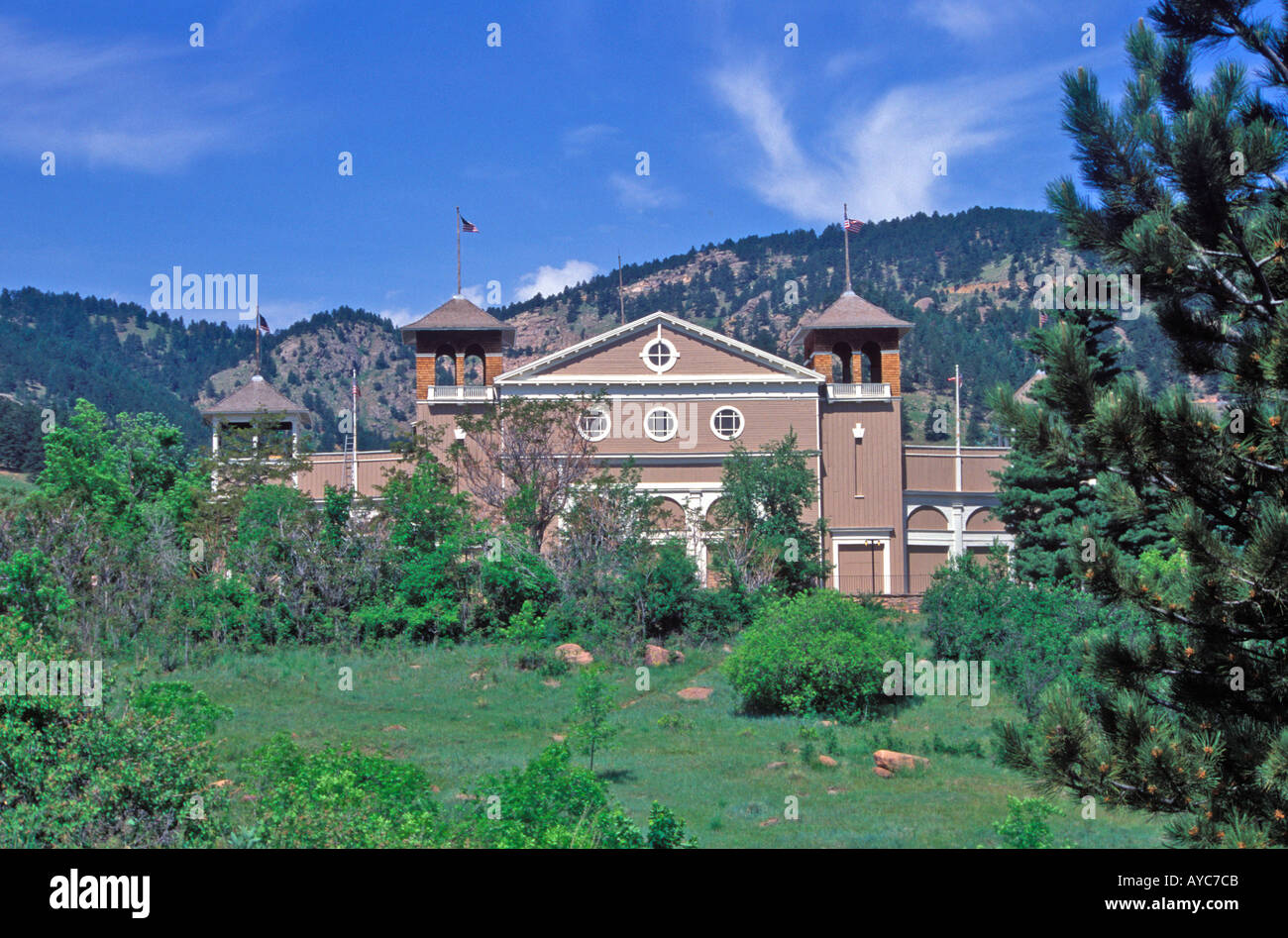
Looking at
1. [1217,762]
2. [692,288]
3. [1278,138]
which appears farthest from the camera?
[692,288]

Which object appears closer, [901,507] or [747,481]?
[747,481]

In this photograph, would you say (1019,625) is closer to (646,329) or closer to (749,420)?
(749,420)

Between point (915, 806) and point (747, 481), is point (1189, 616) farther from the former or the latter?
point (747, 481)

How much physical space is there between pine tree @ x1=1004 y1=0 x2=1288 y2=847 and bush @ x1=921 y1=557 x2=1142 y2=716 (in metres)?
13.2

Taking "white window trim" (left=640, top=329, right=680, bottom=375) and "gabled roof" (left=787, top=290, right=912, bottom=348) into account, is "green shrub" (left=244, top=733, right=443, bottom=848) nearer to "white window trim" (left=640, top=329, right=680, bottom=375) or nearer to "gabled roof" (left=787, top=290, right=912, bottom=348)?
"white window trim" (left=640, top=329, right=680, bottom=375)

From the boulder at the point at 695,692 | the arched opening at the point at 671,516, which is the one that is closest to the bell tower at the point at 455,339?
the arched opening at the point at 671,516

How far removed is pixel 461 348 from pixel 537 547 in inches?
542

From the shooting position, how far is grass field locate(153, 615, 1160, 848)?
1727 centimetres

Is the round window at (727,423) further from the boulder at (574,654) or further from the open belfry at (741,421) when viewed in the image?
the boulder at (574,654)

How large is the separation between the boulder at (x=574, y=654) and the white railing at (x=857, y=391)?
17.6 m

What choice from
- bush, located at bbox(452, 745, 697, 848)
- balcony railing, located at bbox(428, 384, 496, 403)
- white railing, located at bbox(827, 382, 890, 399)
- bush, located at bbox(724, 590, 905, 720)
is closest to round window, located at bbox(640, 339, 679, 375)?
balcony railing, located at bbox(428, 384, 496, 403)

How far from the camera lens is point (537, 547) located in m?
37.4
